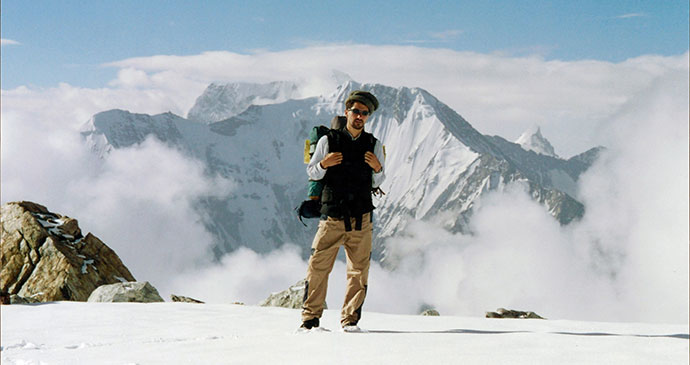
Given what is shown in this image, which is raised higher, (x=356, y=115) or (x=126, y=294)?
(x=356, y=115)

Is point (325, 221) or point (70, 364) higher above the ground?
point (325, 221)

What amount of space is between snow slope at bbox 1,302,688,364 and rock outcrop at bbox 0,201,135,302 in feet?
19.0

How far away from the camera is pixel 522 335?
752 cm

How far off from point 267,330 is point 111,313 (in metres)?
2.95

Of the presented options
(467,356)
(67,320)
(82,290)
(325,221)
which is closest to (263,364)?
(467,356)

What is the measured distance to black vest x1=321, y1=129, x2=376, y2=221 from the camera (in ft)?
27.2

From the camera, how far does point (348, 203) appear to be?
27.3 ft

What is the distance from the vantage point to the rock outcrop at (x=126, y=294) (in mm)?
13352

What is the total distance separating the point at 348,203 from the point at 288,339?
187cm

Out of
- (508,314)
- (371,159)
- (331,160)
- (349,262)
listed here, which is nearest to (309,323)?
(349,262)

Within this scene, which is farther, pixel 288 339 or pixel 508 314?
pixel 508 314

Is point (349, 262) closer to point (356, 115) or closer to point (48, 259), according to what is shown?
point (356, 115)

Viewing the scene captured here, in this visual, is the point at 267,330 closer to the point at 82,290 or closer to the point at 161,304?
the point at 161,304

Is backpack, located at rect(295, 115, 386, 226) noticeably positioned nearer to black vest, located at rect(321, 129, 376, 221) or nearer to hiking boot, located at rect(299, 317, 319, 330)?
black vest, located at rect(321, 129, 376, 221)
